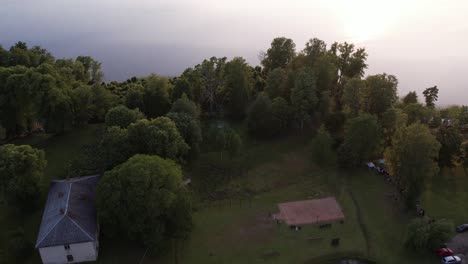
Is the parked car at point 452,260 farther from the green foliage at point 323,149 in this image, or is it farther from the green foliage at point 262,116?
the green foliage at point 262,116

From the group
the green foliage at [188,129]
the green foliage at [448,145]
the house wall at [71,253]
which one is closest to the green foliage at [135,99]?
the green foliage at [188,129]

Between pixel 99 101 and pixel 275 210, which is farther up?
pixel 99 101

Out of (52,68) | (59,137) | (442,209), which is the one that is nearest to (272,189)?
(442,209)

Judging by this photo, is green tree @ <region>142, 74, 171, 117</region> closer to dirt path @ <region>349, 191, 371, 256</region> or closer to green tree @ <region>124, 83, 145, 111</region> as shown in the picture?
green tree @ <region>124, 83, 145, 111</region>

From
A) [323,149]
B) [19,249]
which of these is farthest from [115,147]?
[323,149]

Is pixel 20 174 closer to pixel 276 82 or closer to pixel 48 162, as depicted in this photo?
pixel 48 162

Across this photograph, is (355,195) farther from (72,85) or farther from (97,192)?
(72,85)

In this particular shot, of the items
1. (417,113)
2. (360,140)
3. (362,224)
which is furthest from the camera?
(417,113)
